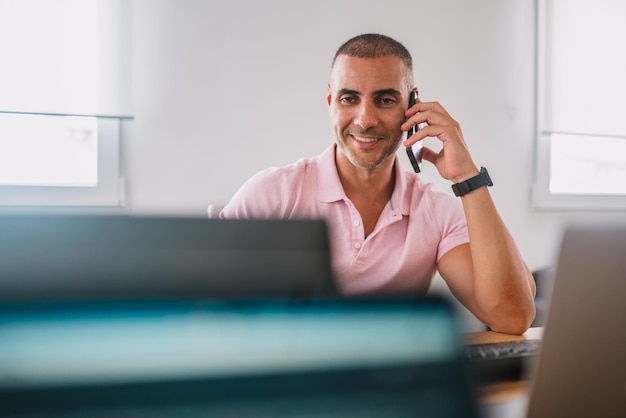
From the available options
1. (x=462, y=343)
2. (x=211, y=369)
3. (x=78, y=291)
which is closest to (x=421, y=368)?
(x=462, y=343)

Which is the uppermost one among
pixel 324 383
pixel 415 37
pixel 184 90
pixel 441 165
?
pixel 415 37

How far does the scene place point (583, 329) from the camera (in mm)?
653

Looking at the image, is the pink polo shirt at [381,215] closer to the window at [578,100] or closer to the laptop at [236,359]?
the laptop at [236,359]

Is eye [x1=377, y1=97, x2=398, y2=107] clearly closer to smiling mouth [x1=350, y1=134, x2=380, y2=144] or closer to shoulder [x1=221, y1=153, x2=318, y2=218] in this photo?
smiling mouth [x1=350, y1=134, x2=380, y2=144]

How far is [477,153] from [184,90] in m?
1.56

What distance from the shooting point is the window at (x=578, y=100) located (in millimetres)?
3291

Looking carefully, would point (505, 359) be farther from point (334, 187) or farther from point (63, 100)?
point (63, 100)

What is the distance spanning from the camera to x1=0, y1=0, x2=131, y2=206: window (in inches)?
91.8

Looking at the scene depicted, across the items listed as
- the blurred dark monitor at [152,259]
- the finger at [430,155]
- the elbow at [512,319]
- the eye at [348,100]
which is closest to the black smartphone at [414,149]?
the finger at [430,155]

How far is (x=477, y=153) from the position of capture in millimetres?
3188

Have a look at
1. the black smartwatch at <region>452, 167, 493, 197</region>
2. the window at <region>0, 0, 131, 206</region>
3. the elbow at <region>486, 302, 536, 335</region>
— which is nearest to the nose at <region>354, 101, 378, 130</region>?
the black smartwatch at <region>452, 167, 493, 197</region>

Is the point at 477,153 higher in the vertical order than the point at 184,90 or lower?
lower

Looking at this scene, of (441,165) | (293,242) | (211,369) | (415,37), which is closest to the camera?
(211,369)

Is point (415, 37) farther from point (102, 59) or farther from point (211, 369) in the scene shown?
point (211, 369)
